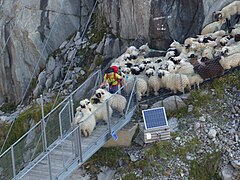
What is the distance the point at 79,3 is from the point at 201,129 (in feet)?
37.4

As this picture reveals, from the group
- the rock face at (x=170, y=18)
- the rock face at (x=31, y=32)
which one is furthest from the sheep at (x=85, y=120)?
the rock face at (x=31, y=32)

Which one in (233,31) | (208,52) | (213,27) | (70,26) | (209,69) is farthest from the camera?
(70,26)

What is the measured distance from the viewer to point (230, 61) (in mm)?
14555

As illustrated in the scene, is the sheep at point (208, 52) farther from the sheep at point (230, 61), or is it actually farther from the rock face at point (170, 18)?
the rock face at point (170, 18)

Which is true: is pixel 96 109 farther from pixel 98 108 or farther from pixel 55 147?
pixel 55 147

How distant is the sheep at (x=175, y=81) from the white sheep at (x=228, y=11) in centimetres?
370

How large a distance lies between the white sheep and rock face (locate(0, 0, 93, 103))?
24.2ft

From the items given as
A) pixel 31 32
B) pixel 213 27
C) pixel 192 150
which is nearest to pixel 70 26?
pixel 31 32

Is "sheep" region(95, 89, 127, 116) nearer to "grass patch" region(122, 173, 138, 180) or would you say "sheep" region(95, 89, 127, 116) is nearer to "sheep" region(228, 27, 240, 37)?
"grass patch" region(122, 173, 138, 180)

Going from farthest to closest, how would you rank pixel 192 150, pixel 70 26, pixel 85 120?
pixel 70 26
pixel 192 150
pixel 85 120

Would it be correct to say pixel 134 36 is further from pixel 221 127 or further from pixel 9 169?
pixel 9 169

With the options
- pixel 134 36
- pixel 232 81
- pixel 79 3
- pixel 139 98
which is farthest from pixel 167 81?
pixel 79 3

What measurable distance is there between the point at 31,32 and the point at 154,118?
1086 cm

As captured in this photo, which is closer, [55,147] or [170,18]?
[55,147]
